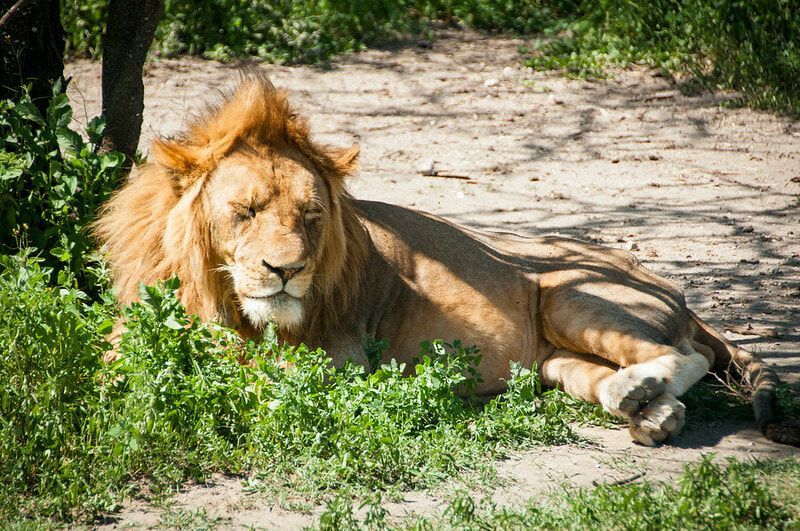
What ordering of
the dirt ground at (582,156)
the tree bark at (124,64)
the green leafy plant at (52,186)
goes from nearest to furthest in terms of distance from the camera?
the green leafy plant at (52,186)
the tree bark at (124,64)
the dirt ground at (582,156)

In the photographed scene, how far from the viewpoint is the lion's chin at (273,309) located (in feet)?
13.4

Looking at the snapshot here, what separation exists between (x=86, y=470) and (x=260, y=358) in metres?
0.81

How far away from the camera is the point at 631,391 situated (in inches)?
165

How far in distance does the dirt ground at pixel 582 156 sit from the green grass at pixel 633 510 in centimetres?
74

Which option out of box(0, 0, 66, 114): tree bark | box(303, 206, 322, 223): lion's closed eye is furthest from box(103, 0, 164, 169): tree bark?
box(303, 206, 322, 223): lion's closed eye

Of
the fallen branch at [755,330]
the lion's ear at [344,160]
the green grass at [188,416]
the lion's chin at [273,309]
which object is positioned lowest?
the fallen branch at [755,330]

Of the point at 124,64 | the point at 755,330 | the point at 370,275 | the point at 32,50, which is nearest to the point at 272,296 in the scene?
the point at 370,275

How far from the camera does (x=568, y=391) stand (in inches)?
189

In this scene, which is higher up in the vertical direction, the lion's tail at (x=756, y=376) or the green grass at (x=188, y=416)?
the green grass at (x=188, y=416)

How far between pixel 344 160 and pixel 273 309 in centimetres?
79

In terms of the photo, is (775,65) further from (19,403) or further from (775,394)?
(19,403)

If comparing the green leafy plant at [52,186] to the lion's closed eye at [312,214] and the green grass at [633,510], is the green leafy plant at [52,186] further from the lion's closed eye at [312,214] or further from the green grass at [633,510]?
the green grass at [633,510]

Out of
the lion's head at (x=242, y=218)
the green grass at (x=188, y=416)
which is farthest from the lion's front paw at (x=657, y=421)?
the lion's head at (x=242, y=218)

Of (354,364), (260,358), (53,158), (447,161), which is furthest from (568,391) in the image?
(447,161)
